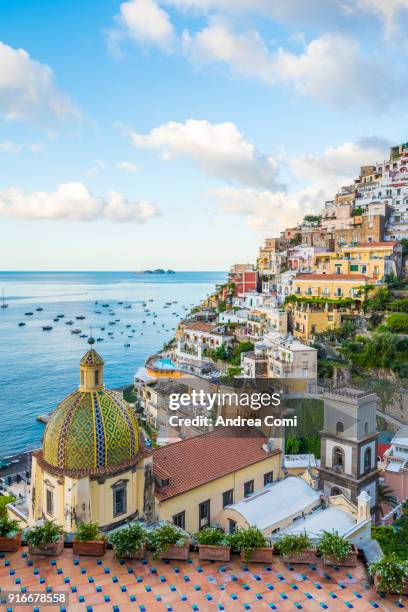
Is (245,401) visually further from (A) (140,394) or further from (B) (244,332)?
(B) (244,332)

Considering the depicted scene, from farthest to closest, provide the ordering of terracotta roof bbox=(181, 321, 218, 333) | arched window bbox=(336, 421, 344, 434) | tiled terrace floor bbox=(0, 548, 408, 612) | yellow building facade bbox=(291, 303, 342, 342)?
terracotta roof bbox=(181, 321, 218, 333), yellow building facade bbox=(291, 303, 342, 342), arched window bbox=(336, 421, 344, 434), tiled terrace floor bbox=(0, 548, 408, 612)

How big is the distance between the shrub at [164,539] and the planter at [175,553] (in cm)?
5

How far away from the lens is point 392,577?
7.83m

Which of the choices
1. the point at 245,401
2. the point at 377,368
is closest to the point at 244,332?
the point at 377,368

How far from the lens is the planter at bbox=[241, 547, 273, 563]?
882 cm

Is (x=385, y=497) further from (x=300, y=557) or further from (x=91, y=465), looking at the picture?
(x=300, y=557)

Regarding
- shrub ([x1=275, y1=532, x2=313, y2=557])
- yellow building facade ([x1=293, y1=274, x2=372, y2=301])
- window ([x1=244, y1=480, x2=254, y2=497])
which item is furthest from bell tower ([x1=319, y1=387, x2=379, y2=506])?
yellow building facade ([x1=293, y1=274, x2=372, y2=301])

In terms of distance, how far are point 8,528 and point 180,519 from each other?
7.63m

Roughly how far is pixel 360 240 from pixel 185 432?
139ft

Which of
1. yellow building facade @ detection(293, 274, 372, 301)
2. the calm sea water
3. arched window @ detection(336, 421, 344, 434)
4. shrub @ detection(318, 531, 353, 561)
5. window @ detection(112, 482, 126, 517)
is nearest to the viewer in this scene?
shrub @ detection(318, 531, 353, 561)

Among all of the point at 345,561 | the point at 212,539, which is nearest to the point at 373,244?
the point at 345,561

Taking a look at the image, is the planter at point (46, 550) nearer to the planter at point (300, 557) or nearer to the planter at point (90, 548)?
the planter at point (90, 548)

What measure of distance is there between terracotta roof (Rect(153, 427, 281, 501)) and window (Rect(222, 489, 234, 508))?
0.84 metres

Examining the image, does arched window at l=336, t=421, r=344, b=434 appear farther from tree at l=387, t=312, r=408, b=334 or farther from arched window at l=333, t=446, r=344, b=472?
tree at l=387, t=312, r=408, b=334
